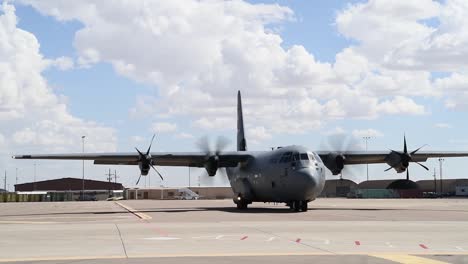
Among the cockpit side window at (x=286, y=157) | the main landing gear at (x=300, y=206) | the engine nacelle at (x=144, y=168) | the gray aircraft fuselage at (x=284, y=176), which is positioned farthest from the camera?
the engine nacelle at (x=144, y=168)

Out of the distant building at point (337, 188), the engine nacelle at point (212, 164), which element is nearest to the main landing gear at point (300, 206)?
the engine nacelle at point (212, 164)

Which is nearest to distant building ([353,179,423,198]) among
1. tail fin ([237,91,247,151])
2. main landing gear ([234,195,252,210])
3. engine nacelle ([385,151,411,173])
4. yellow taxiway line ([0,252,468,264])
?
tail fin ([237,91,247,151])

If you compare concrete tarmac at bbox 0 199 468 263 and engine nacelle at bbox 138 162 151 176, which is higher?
engine nacelle at bbox 138 162 151 176

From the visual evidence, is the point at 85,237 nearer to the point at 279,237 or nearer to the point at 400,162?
the point at 279,237

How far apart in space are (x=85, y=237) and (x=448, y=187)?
469 feet

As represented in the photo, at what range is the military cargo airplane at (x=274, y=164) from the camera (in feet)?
128

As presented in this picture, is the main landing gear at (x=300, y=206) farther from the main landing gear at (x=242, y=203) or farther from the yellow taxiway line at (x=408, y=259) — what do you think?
the yellow taxiway line at (x=408, y=259)

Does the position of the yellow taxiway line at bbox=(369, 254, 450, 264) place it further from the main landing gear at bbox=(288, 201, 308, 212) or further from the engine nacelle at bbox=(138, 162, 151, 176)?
the engine nacelle at bbox=(138, 162, 151, 176)

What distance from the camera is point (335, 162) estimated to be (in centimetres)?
4769

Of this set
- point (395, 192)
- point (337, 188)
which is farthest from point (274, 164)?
point (337, 188)

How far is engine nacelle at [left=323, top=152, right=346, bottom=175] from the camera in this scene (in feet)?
156

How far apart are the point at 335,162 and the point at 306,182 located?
33.5ft

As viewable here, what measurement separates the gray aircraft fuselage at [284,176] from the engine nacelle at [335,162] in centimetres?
544

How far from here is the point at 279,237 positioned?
19.5 meters
